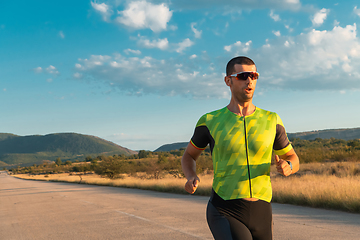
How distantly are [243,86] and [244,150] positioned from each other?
1.72 ft

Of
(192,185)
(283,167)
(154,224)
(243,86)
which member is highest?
(243,86)

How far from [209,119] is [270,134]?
1.72ft

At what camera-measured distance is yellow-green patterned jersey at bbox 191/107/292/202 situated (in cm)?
254

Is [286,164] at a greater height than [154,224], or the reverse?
Result: [286,164]

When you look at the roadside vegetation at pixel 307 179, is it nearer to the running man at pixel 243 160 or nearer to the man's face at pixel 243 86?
the running man at pixel 243 160

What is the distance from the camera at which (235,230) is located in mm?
2486

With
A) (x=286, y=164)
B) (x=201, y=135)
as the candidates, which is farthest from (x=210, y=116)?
(x=286, y=164)

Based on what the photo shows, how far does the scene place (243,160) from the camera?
255 centimetres

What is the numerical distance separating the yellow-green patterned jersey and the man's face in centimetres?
16

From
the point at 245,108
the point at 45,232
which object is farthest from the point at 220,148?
the point at 45,232

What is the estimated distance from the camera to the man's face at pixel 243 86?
8.68 feet

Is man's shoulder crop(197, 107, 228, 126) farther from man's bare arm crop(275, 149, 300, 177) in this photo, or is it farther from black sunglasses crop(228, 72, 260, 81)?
man's bare arm crop(275, 149, 300, 177)

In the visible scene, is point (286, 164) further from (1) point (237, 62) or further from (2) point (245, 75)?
(1) point (237, 62)

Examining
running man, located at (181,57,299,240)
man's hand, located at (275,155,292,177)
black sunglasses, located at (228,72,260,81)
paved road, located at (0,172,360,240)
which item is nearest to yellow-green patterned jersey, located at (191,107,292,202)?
running man, located at (181,57,299,240)
